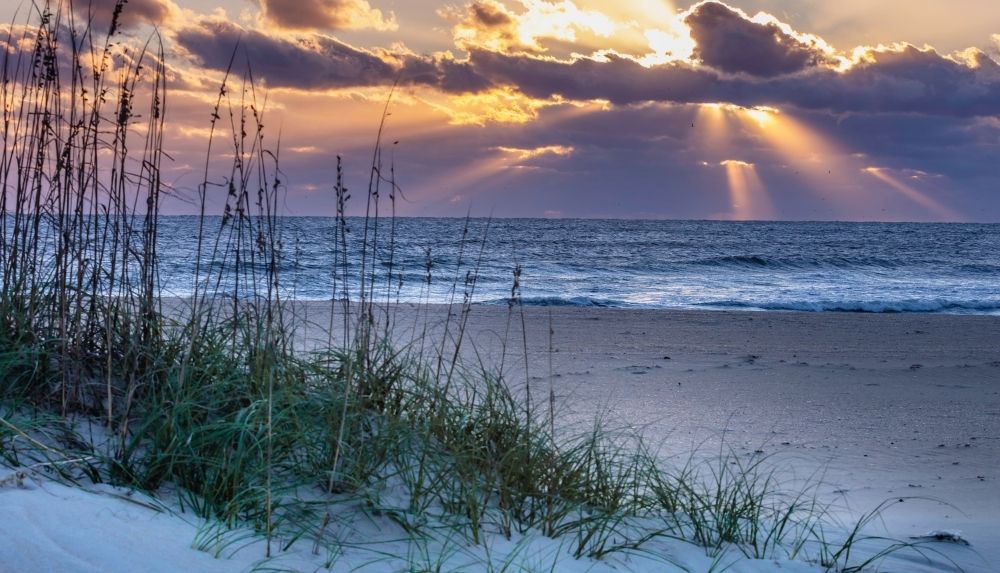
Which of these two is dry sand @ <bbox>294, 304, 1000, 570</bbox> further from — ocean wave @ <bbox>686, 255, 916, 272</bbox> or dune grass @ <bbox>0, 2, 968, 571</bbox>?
ocean wave @ <bbox>686, 255, 916, 272</bbox>

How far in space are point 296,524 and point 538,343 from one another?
634 centimetres

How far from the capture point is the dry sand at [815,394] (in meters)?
4.55

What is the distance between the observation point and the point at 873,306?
1597 centimetres

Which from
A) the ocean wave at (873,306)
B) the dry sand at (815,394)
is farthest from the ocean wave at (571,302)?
the dry sand at (815,394)

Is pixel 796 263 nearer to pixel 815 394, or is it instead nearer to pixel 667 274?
pixel 667 274

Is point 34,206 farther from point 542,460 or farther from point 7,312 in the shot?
point 542,460

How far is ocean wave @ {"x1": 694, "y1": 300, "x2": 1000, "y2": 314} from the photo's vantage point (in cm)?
1556

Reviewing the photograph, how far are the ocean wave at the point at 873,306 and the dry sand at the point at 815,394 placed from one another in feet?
12.4

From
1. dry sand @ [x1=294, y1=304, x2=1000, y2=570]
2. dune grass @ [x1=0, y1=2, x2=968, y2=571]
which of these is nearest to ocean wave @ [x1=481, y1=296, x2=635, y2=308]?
dry sand @ [x1=294, y1=304, x2=1000, y2=570]

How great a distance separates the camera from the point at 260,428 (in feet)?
9.82

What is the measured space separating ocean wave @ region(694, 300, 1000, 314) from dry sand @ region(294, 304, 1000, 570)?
12.4 feet

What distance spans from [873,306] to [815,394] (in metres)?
10.5

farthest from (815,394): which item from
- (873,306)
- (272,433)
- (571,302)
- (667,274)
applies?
(667,274)

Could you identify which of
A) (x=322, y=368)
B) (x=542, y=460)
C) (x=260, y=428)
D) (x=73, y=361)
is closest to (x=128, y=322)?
(x=73, y=361)
